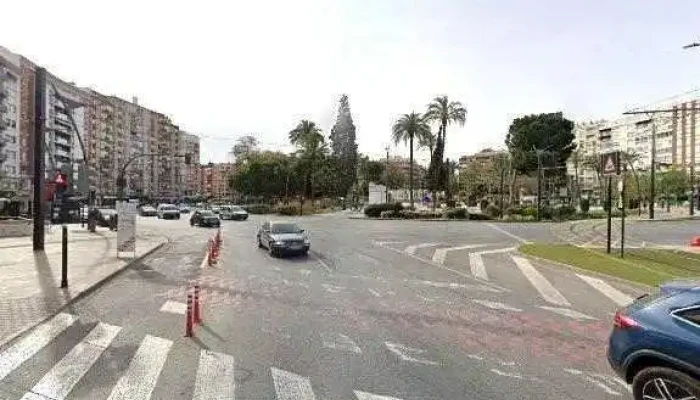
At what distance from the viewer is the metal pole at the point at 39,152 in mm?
24328

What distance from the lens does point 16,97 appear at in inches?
3947

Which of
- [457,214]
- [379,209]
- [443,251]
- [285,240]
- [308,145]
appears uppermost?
[308,145]

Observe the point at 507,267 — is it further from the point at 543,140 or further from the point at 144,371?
the point at 543,140

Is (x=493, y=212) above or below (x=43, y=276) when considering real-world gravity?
above

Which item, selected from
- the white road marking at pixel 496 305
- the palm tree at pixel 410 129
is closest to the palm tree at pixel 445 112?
the palm tree at pixel 410 129

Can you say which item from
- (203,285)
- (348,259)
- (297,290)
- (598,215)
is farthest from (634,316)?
(598,215)

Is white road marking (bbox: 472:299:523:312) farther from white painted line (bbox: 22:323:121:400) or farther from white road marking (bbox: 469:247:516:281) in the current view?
white painted line (bbox: 22:323:121:400)

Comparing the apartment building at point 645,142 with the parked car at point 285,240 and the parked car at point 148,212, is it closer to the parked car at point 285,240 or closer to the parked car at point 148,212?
the parked car at point 148,212

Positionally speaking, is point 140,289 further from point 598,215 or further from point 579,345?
point 598,215

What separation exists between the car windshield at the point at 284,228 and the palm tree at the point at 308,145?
187ft

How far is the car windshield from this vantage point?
2653cm

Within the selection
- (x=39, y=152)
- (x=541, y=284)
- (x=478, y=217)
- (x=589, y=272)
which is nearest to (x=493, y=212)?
(x=478, y=217)

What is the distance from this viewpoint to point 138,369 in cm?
836

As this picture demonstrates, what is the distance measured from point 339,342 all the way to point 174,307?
16.2 ft
